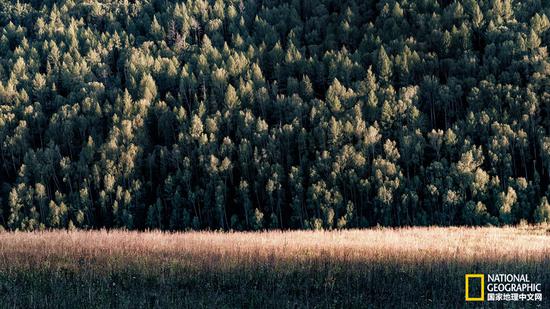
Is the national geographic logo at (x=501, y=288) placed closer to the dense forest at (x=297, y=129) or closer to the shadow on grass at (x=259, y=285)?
the shadow on grass at (x=259, y=285)

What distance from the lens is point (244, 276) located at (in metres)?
11.0

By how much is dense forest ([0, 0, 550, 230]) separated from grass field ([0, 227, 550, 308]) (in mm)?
74541

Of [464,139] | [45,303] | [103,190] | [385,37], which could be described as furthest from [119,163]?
[45,303]

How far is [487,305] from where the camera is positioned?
371 inches

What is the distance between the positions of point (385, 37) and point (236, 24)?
165 feet

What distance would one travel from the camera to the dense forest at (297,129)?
9350 cm

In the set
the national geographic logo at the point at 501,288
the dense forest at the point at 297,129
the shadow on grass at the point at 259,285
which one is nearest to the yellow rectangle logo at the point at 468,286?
the national geographic logo at the point at 501,288

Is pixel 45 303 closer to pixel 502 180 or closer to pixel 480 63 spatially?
pixel 502 180

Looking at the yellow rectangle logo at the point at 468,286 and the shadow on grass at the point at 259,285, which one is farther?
the yellow rectangle logo at the point at 468,286

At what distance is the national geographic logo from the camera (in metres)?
9.96

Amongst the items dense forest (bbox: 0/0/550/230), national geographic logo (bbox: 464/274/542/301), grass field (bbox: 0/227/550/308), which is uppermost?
dense forest (bbox: 0/0/550/230)

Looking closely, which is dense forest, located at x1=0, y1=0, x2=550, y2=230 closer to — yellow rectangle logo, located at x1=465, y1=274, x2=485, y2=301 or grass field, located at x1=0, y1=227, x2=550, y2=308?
grass field, located at x1=0, y1=227, x2=550, y2=308

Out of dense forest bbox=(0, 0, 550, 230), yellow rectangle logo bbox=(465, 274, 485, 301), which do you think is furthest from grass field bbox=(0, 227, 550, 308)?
dense forest bbox=(0, 0, 550, 230)

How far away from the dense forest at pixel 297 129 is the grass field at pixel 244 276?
2935 inches
